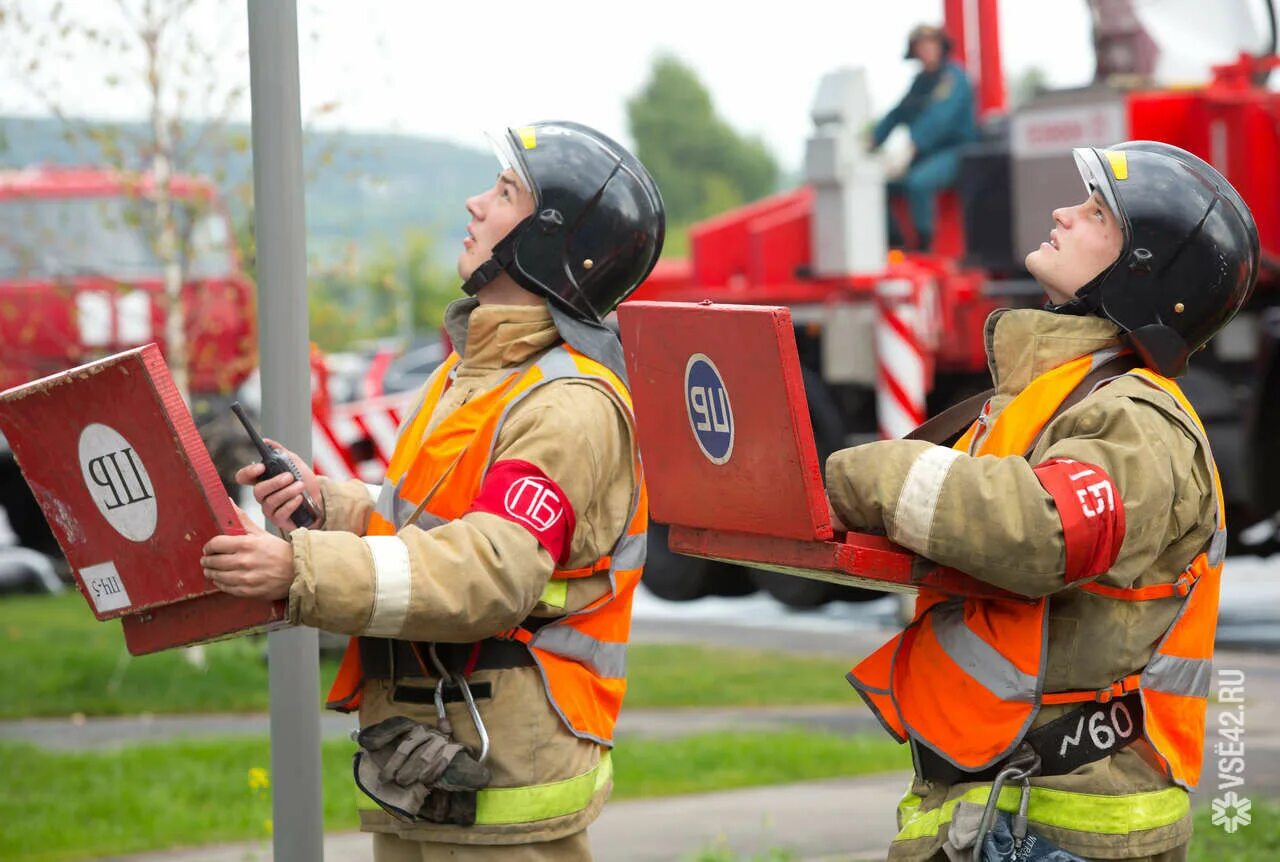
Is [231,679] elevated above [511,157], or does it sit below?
below

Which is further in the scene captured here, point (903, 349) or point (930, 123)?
point (930, 123)

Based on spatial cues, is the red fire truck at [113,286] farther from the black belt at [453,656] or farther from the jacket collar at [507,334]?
the black belt at [453,656]

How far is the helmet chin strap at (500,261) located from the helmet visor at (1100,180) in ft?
3.38

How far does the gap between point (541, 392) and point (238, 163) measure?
7.18 meters

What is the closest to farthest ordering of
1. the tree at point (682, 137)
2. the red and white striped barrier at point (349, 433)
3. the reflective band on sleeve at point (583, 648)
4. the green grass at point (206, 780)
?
the reflective band on sleeve at point (583, 648)
the green grass at point (206, 780)
the red and white striped barrier at point (349, 433)
the tree at point (682, 137)

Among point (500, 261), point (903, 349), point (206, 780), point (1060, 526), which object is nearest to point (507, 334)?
point (500, 261)

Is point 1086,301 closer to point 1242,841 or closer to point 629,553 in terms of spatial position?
point 629,553

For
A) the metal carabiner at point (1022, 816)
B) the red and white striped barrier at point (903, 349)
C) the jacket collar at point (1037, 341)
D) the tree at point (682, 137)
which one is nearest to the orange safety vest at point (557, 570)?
the jacket collar at point (1037, 341)

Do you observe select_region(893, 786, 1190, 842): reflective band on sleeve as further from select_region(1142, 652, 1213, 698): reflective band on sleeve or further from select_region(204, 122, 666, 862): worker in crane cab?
select_region(204, 122, 666, 862): worker in crane cab

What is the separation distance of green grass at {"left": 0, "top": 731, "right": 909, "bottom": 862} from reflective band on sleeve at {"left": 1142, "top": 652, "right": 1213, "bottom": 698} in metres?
4.08

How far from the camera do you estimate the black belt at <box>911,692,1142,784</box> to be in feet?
10.2

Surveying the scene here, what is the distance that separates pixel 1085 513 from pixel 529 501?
Answer: 926mm

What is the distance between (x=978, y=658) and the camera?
10.3 feet

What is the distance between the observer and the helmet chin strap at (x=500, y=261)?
3.60 m
